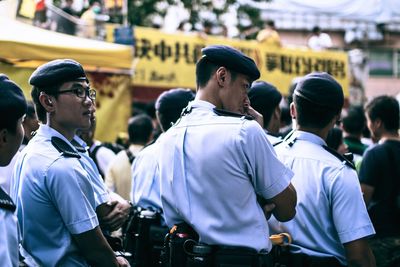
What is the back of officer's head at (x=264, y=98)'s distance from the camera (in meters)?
5.61

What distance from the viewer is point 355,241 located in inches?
160

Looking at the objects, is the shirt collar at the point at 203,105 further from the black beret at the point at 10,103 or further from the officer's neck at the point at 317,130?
the black beret at the point at 10,103

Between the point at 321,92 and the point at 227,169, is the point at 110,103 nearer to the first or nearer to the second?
the point at 321,92

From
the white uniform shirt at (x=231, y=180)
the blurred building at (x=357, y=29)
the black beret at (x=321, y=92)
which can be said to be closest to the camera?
the white uniform shirt at (x=231, y=180)

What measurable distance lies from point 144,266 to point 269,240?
2.13 m

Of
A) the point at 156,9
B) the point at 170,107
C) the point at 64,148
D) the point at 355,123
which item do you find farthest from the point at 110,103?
the point at 156,9

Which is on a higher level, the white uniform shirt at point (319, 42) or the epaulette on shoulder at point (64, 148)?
the white uniform shirt at point (319, 42)

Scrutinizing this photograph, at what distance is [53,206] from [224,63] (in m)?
1.07

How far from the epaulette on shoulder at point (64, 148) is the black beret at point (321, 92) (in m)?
1.27

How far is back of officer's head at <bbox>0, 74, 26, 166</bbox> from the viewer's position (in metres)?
3.26

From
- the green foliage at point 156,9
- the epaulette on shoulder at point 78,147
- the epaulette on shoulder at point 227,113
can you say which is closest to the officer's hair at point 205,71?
the epaulette on shoulder at point 227,113

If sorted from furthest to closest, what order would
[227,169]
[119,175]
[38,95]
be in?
[119,175] → [38,95] → [227,169]

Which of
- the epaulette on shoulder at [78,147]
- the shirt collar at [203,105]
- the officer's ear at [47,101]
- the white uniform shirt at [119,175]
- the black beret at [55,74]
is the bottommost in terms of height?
the white uniform shirt at [119,175]

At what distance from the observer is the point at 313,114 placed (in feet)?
14.2
